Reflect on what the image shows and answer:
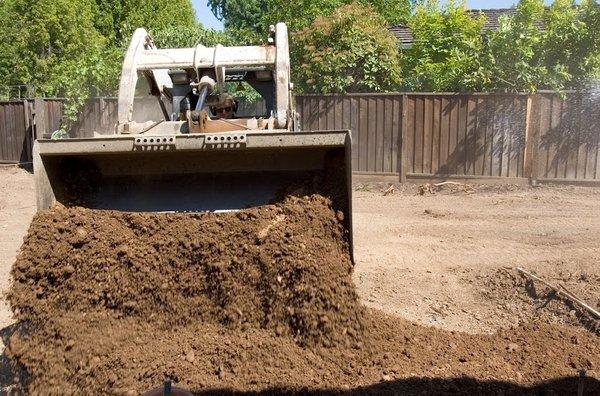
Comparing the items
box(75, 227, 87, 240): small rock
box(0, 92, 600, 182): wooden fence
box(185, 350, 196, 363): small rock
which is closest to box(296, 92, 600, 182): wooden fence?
box(0, 92, 600, 182): wooden fence

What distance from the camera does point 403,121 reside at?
13680 mm

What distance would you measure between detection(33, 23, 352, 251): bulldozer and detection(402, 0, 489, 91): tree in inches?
332

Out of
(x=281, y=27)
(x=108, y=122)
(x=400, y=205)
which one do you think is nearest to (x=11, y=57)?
(x=108, y=122)

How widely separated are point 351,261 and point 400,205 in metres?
6.88

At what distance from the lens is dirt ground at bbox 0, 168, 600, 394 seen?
4.47 meters

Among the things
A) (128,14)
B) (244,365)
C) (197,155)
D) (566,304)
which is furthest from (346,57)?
(128,14)

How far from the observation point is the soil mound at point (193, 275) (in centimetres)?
459

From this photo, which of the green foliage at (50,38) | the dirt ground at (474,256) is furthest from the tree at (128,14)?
the dirt ground at (474,256)

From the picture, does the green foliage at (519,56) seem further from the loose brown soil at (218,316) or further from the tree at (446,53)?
the loose brown soil at (218,316)

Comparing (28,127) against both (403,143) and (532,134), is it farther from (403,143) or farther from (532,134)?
(532,134)

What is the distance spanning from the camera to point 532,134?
1306 centimetres

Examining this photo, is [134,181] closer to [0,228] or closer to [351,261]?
[351,261]

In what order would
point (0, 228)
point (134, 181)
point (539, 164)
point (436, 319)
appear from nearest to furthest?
point (134, 181)
point (436, 319)
point (0, 228)
point (539, 164)

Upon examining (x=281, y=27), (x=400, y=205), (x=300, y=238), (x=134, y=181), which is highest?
(x=281, y=27)
